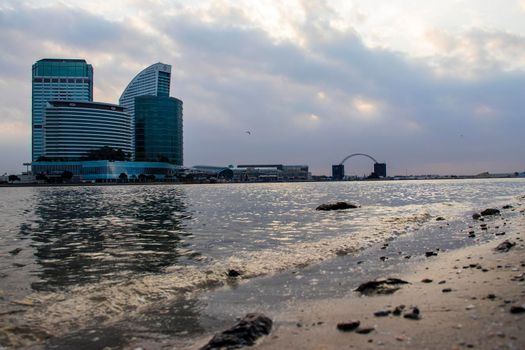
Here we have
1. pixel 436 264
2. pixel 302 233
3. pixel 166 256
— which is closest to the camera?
pixel 436 264

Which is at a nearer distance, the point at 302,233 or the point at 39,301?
the point at 39,301

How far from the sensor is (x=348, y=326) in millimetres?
8406

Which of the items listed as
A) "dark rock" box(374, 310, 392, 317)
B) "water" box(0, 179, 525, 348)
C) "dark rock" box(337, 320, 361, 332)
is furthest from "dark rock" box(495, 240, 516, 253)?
"dark rock" box(337, 320, 361, 332)

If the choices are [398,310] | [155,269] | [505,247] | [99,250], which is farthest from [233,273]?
[505,247]

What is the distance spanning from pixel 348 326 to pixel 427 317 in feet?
5.67

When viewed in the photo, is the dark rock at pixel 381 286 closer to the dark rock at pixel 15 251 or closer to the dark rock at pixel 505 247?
the dark rock at pixel 505 247

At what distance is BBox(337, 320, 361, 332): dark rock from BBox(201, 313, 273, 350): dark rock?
1468 mm

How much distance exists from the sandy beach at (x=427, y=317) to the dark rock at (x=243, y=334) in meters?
0.21

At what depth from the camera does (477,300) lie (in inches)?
→ 379

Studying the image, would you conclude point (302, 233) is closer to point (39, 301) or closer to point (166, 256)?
point (166, 256)

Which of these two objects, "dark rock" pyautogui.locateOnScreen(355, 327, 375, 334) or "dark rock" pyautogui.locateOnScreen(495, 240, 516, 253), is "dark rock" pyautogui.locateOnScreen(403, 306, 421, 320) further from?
"dark rock" pyautogui.locateOnScreen(495, 240, 516, 253)

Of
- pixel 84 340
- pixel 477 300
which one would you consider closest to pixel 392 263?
pixel 477 300

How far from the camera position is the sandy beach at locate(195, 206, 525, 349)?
7.30 m

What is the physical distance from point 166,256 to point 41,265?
532 centimetres
